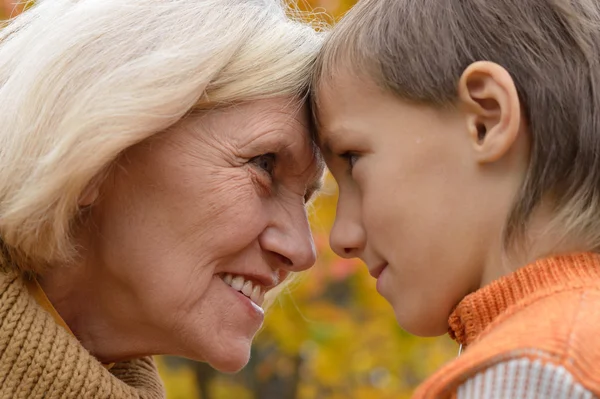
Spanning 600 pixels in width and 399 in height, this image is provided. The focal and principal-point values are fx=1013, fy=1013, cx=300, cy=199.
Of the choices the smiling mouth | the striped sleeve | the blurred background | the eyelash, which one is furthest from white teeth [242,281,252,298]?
the blurred background

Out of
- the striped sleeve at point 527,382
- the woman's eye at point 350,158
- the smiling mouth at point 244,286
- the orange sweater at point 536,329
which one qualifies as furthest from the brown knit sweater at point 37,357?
the striped sleeve at point 527,382

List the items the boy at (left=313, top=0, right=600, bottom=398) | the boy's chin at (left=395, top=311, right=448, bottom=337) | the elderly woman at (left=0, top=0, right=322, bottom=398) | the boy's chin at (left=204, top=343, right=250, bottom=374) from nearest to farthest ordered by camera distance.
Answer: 1. the boy at (left=313, top=0, right=600, bottom=398)
2. the boy's chin at (left=395, top=311, right=448, bottom=337)
3. the elderly woman at (left=0, top=0, right=322, bottom=398)
4. the boy's chin at (left=204, top=343, right=250, bottom=374)

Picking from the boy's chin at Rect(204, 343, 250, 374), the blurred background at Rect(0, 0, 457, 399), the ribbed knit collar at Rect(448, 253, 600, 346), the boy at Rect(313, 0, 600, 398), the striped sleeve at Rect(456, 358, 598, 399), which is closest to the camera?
the striped sleeve at Rect(456, 358, 598, 399)

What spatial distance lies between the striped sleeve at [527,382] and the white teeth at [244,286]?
1.06 m

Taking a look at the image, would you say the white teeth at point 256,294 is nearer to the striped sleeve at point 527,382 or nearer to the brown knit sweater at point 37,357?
the brown knit sweater at point 37,357

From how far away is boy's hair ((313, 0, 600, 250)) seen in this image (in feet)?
7.15

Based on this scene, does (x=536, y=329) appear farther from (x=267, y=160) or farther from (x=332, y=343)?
(x=332, y=343)

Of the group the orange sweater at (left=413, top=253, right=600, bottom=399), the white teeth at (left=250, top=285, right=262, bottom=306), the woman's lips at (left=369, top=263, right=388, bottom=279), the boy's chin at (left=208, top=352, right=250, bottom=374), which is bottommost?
Answer: the boy's chin at (left=208, top=352, right=250, bottom=374)

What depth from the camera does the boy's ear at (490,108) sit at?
85.4 inches

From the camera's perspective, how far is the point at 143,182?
2.68m

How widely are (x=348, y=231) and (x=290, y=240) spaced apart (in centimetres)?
30

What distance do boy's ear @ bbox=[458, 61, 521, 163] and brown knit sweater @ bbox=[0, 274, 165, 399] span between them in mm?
1104

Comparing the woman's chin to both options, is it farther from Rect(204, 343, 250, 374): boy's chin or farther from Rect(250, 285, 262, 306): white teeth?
Rect(250, 285, 262, 306): white teeth

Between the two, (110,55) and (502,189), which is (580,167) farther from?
(110,55)
